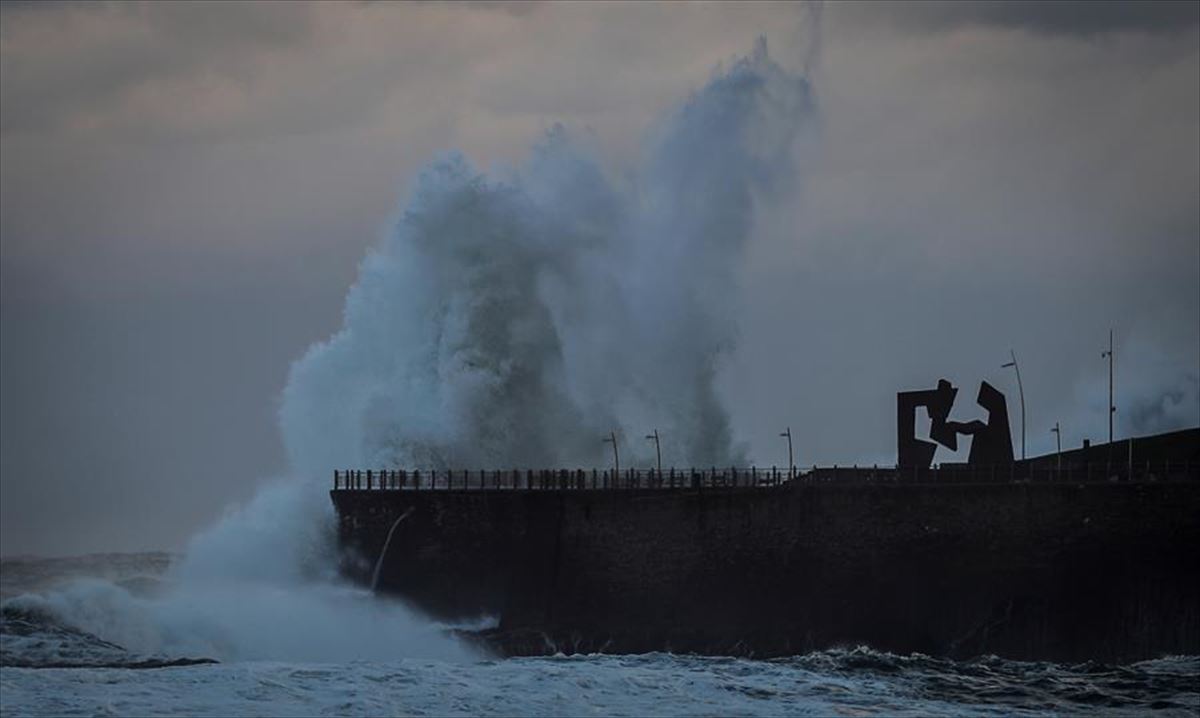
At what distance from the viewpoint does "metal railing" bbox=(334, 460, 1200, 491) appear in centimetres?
6744

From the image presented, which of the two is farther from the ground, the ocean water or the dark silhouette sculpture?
the dark silhouette sculpture

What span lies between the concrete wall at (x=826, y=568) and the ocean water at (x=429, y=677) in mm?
1449

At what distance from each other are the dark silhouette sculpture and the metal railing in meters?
0.78

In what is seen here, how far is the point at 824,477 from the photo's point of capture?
68.9 metres

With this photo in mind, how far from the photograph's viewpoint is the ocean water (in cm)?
5078

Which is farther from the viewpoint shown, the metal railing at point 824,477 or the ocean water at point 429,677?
the metal railing at point 824,477

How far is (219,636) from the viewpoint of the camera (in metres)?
62.8

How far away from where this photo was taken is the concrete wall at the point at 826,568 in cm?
6300

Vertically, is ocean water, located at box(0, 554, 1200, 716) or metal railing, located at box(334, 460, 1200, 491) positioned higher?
metal railing, located at box(334, 460, 1200, 491)

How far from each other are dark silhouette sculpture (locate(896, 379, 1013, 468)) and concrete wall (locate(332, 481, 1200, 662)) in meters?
4.99

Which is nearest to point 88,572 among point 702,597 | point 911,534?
point 702,597

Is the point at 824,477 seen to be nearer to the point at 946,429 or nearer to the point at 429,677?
the point at 946,429

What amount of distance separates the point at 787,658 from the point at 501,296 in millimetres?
23189

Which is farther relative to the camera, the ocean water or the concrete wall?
the concrete wall
